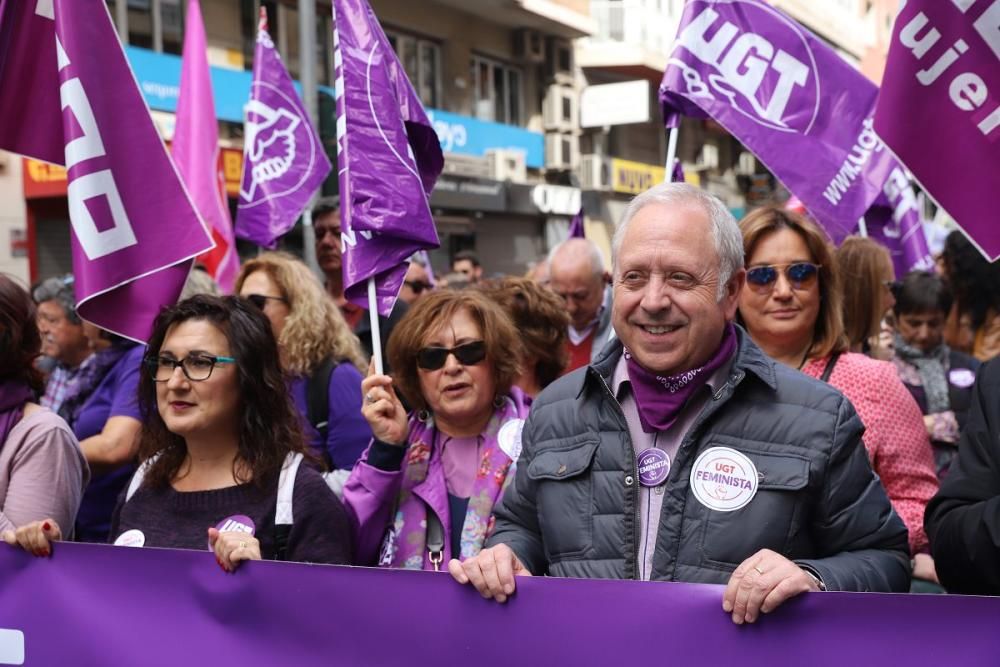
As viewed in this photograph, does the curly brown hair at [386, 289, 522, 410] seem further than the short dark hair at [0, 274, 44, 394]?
Yes

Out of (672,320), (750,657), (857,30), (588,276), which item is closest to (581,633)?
(750,657)

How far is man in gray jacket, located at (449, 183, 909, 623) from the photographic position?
219cm

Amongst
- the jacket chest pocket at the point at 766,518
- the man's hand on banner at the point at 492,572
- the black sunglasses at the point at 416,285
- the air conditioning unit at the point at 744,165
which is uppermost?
the air conditioning unit at the point at 744,165

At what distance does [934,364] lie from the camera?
187 inches

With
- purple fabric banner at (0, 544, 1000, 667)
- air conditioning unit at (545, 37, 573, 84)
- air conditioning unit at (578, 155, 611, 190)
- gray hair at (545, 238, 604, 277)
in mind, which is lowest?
purple fabric banner at (0, 544, 1000, 667)

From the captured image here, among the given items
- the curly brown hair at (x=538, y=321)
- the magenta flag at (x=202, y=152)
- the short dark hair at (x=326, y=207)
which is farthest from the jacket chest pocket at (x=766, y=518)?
the magenta flag at (x=202, y=152)

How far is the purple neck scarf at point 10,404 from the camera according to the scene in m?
2.97

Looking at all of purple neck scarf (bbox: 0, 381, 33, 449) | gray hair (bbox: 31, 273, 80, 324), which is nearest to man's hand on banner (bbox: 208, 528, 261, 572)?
purple neck scarf (bbox: 0, 381, 33, 449)

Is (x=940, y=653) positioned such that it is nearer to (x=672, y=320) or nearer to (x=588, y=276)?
(x=672, y=320)

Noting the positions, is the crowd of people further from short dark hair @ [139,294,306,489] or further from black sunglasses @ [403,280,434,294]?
black sunglasses @ [403,280,434,294]

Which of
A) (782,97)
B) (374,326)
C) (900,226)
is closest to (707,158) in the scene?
(900,226)

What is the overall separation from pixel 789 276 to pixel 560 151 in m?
20.5

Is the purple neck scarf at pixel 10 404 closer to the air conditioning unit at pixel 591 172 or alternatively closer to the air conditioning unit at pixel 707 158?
the air conditioning unit at pixel 591 172

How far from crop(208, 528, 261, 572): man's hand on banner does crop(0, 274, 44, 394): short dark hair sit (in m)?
0.89
